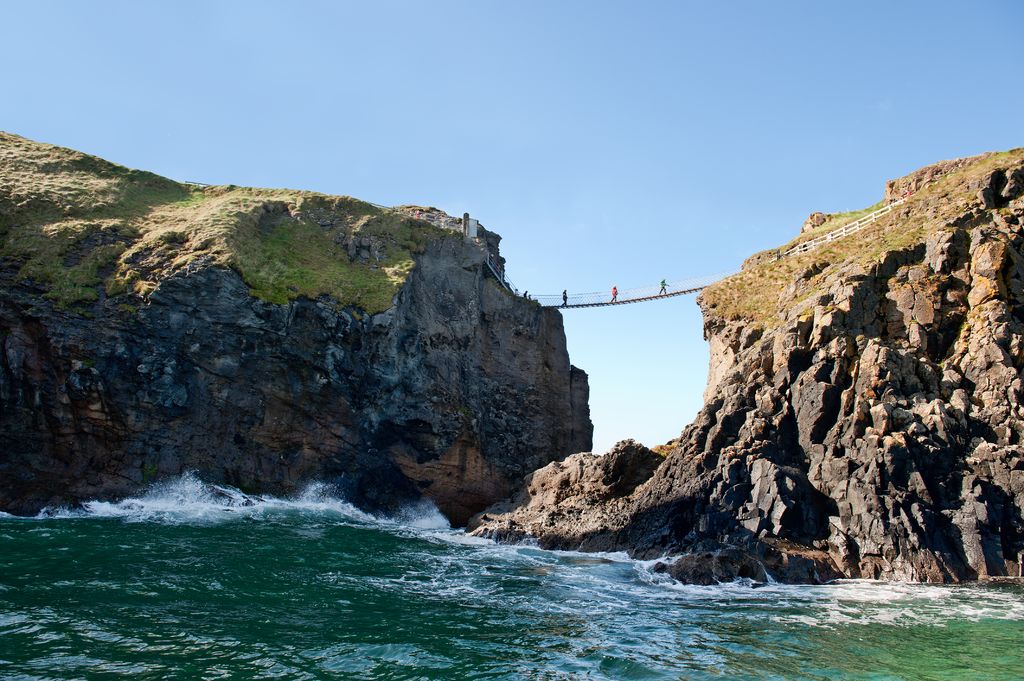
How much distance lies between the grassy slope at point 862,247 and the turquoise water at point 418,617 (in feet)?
63.0

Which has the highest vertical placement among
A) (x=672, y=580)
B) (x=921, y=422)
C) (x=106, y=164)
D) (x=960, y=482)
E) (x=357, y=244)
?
(x=106, y=164)

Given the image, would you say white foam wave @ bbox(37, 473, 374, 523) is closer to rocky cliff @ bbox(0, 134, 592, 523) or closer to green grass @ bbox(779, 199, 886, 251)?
rocky cliff @ bbox(0, 134, 592, 523)

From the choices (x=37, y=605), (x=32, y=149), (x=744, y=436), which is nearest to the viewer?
(x=37, y=605)

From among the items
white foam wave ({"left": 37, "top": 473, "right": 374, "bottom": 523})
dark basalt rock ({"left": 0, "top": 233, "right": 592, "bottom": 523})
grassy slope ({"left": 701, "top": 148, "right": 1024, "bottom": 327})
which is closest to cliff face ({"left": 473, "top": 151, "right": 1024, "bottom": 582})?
grassy slope ({"left": 701, "top": 148, "right": 1024, "bottom": 327})

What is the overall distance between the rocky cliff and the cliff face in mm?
7374

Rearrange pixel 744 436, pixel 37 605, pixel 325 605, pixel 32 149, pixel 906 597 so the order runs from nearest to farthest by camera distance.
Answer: pixel 37 605 < pixel 325 605 < pixel 906 597 < pixel 744 436 < pixel 32 149

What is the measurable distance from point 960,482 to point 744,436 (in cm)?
826

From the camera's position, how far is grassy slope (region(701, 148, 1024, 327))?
38375 mm

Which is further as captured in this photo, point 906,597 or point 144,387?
point 144,387

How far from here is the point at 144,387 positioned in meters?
36.9

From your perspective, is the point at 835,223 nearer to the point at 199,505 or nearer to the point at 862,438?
the point at 862,438

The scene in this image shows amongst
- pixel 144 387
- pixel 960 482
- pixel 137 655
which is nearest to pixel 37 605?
pixel 137 655

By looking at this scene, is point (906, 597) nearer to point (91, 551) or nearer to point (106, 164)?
point (91, 551)

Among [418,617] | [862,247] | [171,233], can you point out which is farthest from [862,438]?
[171,233]
